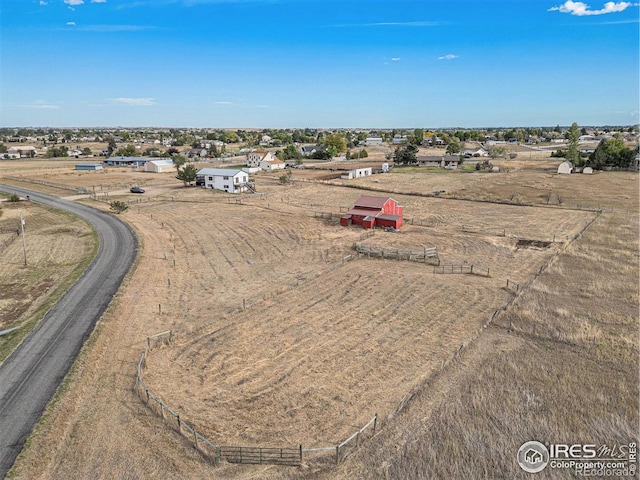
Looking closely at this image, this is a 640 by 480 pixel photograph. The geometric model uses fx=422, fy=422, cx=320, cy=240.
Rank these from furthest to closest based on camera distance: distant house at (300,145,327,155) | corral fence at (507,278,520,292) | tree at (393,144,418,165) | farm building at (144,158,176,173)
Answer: distant house at (300,145,327,155) → tree at (393,144,418,165) → farm building at (144,158,176,173) → corral fence at (507,278,520,292)

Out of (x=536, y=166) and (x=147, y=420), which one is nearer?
(x=147, y=420)

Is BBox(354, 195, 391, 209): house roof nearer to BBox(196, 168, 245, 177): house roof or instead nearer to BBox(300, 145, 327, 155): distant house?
BBox(196, 168, 245, 177): house roof

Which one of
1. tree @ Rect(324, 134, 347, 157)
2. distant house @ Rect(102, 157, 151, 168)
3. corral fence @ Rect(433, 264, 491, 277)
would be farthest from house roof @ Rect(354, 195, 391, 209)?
tree @ Rect(324, 134, 347, 157)

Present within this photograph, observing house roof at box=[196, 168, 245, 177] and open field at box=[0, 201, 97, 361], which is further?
house roof at box=[196, 168, 245, 177]

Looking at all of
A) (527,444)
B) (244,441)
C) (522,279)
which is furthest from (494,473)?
(522,279)

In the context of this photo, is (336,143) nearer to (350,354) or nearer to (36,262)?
(36,262)

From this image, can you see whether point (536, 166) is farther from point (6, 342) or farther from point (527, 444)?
point (6, 342)

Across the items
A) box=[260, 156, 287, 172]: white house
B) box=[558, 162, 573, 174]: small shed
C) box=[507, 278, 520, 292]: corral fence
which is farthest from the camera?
box=[260, 156, 287, 172]: white house
